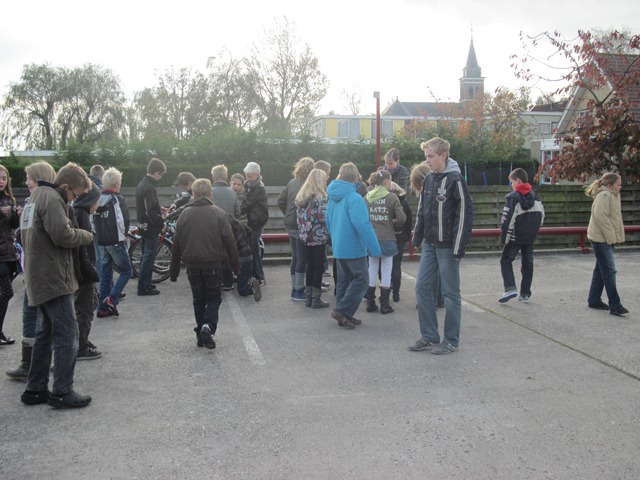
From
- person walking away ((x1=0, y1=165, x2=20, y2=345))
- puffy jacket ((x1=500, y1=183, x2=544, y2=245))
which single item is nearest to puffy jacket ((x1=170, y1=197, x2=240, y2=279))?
person walking away ((x1=0, y1=165, x2=20, y2=345))

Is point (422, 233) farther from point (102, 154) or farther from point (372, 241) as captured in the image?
point (102, 154)

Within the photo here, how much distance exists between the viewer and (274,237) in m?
12.0

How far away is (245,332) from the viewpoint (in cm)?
694

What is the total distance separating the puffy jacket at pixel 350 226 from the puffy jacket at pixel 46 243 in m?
3.11

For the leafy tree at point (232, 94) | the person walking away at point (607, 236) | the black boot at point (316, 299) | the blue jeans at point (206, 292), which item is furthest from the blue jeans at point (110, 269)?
the leafy tree at point (232, 94)

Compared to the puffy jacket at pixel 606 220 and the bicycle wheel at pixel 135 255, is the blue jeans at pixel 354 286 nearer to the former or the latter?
the puffy jacket at pixel 606 220

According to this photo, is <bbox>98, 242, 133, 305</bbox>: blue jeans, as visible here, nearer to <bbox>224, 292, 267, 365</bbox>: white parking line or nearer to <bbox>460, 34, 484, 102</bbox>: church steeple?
<bbox>224, 292, 267, 365</bbox>: white parking line

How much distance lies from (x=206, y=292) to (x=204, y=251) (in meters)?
0.44

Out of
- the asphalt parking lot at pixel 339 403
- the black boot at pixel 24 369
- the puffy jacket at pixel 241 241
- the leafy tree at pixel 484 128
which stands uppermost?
the leafy tree at pixel 484 128

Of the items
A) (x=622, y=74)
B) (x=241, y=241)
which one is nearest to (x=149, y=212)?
(x=241, y=241)

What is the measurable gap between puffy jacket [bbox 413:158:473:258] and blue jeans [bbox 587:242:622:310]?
2.81 metres

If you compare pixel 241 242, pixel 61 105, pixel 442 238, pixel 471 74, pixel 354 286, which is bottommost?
pixel 354 286

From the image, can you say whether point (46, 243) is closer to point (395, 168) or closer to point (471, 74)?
point (395, 168)

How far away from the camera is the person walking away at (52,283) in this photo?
451 centimetres
